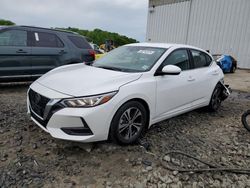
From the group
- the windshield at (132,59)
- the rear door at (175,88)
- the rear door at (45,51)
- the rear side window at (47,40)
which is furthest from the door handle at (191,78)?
the rear side window at (47,40)

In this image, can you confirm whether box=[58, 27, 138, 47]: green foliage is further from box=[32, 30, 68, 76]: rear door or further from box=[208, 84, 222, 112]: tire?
box=[208, 84, 222, 112]: tire

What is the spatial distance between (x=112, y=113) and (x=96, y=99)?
278 millimetres

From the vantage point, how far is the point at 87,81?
9.46 ft

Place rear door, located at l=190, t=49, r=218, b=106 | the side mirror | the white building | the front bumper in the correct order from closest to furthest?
the front bumper → the side mirror → rear door, located at l=190, t=49, r=218, b=106 → the white building

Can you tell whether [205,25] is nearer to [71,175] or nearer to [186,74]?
[186,74]

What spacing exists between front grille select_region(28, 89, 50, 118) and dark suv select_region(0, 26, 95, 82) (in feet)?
9.10

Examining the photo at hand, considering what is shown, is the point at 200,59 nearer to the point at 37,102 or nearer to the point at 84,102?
the point at 84,102

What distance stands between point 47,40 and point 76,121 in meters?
4.14

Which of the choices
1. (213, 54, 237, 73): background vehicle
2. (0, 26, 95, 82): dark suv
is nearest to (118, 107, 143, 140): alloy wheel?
(0, 26, 95, 82): dark suv

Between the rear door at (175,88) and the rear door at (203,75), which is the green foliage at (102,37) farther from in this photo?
the rear door at (175,88)

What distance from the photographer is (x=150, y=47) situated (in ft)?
12.8

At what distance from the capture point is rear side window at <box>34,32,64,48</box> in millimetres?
5766

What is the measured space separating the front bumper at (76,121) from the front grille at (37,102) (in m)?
0.08

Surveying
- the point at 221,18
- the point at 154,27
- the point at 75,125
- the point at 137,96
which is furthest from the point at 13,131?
the point at 154,27
